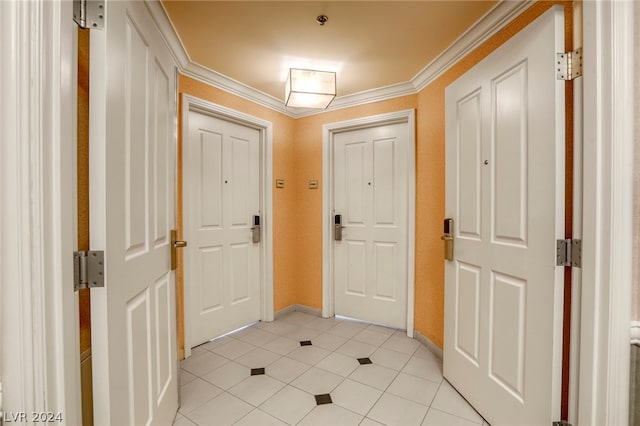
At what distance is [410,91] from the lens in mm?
2746

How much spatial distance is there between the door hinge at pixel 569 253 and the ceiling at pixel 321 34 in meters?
1.46

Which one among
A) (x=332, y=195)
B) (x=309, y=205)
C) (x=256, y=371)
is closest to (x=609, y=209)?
(x=256, y=371)

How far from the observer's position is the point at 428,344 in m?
2.52

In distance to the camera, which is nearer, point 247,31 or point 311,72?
point 247,31

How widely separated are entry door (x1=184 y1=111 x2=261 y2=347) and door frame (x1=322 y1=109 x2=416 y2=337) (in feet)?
2.48

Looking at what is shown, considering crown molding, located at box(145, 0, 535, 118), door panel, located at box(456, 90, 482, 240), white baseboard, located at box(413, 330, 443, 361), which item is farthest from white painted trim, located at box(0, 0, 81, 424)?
white baseboard, located at box(413, 330, 443, 361)

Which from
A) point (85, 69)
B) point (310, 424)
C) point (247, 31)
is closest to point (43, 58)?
point (85, 69)

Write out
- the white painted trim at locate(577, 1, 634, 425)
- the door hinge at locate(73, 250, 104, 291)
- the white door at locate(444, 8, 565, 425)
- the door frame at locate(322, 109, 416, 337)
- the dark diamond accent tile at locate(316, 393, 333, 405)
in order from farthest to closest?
1. the door frame at locate(322, 109, 416, 337)
2. the dark diamond accent tile at locate(316, 393, 333, 405)
3. the white door at locate(444, 8, 565, 425)
4. the white painted trim at locate(577, 1, 634, 425)
5. the door hinge at locate(73, 250, 104, 291)

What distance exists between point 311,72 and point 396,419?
2.43 meters

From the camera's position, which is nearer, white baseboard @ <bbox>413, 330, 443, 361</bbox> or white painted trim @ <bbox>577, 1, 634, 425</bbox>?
white painted trim @ <bbox>577, 1, 634, 425</bbox>

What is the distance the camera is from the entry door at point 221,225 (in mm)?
2547

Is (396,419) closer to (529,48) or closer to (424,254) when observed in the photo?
(424,254)

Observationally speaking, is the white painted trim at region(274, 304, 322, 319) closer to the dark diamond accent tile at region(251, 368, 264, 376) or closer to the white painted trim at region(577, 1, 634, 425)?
the dark diamond accent tile at region(251, 368, 264, 376)

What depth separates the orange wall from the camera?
2.39m
